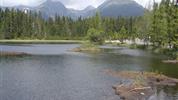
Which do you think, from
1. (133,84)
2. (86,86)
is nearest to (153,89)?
A: (133,84)

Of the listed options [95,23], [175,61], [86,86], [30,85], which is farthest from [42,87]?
[95,23]

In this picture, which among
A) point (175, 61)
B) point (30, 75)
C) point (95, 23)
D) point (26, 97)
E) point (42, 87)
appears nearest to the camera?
point (26, 97)

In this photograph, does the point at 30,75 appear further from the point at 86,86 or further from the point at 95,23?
the point at 95,23

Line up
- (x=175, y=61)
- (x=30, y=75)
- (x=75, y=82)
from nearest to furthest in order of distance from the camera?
(x=75, y=82), (x=30, y=75), (x=175, y=61)

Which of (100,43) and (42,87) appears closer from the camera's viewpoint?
(42,87)

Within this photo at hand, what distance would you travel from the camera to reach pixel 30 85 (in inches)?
1827

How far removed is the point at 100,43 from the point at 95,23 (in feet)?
38.8

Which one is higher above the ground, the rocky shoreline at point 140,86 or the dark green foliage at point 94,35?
the dark green foliage at point 94,35

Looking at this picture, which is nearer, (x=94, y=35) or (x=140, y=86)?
(x=140, y=86)

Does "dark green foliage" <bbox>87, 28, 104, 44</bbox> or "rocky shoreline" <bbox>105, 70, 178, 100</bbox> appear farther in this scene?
"dark green foliage" <bbox>87, 28, 104, 44</bbox>

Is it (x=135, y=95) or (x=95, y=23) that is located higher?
(x=95, y=23)

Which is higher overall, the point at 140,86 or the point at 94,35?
the point at 94,35

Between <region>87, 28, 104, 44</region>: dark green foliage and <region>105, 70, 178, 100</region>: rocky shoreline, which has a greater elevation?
<region>87, 28, 104, 44</region>: dark green foliage

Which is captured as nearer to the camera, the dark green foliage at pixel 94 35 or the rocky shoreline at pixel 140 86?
the rocky shoreline at pixel 140 86
